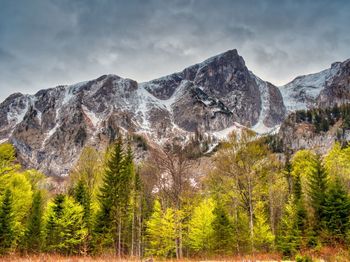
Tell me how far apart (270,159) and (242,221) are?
9276 millimetres

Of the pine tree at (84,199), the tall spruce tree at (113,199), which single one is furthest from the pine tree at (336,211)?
the pine tree at (84,199)

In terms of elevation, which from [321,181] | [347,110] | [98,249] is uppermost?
[347,110]

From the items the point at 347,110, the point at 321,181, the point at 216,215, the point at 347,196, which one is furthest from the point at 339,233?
the point at 347,110

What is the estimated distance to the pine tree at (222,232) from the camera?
108 ft

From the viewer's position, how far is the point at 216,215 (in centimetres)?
3431

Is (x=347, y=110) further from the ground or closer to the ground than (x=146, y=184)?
further from the ground

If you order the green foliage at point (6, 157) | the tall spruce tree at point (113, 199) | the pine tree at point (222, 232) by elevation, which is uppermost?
the green foliage at point (6, 157)

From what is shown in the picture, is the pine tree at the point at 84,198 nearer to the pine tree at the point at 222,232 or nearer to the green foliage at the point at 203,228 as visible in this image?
the green foliage at the point at 203,228

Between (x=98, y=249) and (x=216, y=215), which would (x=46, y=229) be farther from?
(x=216, y=215)

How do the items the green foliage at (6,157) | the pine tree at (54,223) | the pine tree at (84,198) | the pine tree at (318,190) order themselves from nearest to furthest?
the pine tree at (318,190) → the green foliage at (6,157) → the pine tree at (54,223) → the pine tree at (84,198)

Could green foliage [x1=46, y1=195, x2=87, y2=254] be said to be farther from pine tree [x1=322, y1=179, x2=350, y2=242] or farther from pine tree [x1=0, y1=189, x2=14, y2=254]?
pine tree [x1=322, y1=179, x2=350, y2=242]

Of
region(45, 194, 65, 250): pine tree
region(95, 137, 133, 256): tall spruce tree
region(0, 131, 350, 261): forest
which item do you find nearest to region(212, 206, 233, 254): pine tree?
region(0, 131, 350, 261): forest

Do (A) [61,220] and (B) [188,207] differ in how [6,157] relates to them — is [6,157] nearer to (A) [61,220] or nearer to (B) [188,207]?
(A) [61,220]

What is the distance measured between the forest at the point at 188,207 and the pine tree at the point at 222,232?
104 mm
